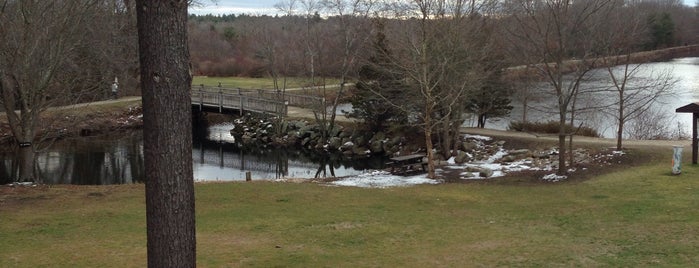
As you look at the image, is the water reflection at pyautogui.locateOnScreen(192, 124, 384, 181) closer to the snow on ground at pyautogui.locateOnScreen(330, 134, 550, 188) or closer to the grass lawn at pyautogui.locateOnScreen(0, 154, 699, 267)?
the snow on ground at pyautogui.locateOnScreen(330, 134, 550, 188)

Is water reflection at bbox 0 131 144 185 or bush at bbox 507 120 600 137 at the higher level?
bush at bbox 507 120 600 137

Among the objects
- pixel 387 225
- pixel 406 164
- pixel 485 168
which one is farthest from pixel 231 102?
pixel 387 225

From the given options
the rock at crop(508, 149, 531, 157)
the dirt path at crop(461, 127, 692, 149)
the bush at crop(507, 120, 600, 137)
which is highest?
the bush at crop(507, 120, 600, 137)

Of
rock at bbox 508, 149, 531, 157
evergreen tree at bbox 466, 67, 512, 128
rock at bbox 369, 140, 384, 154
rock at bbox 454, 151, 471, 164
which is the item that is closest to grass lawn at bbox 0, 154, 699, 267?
rock at bbox 508, 149, 531, 157

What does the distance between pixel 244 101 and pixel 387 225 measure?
86.1ft

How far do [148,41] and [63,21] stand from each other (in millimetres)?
Answer: 12309

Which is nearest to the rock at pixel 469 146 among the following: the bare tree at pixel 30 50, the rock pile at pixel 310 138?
the rock pile at pixel 310 138

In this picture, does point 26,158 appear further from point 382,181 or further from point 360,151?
point 360,151

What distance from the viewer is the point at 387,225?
1126 cm

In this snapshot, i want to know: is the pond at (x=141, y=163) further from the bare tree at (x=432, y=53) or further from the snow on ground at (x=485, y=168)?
the bare tree at (x=432, y=53)

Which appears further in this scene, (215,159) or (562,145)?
(215,159)

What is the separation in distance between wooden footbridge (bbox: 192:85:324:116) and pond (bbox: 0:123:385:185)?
322 cm

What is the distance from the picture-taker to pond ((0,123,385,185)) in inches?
923

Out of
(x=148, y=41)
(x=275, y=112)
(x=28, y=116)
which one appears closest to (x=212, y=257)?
(x=148, y=41)
